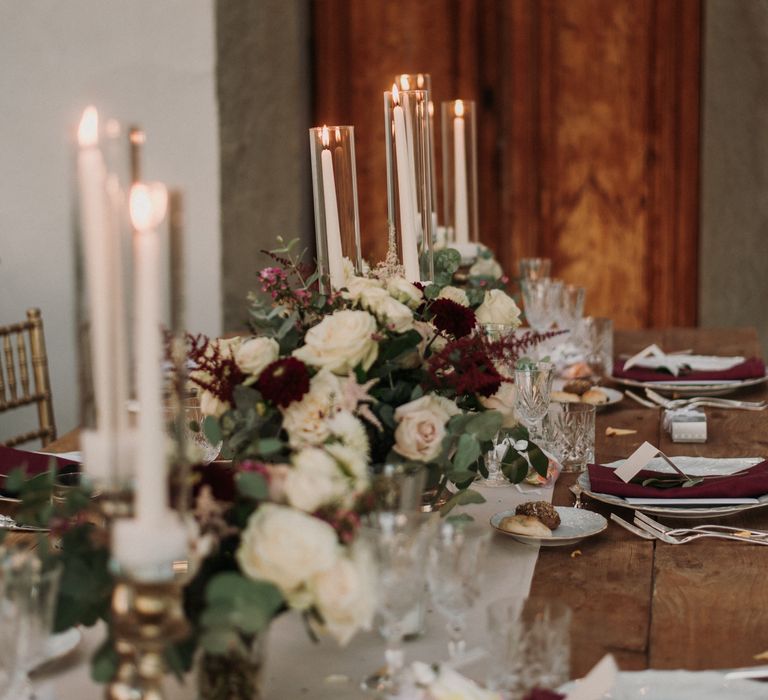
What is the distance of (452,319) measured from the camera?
1.28 meters

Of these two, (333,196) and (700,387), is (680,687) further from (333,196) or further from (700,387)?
(700,387)

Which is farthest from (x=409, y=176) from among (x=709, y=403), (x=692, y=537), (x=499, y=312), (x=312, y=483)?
(x=709, y=403)

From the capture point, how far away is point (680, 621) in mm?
1102

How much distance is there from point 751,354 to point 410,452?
174cm

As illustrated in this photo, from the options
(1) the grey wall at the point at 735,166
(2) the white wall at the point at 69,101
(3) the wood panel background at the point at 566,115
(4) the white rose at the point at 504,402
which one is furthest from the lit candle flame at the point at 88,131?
(1) the grey wall at the point at 735,166

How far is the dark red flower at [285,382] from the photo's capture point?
43.3 inches

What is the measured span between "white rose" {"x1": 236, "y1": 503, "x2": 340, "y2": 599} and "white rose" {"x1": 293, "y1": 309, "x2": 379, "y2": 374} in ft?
1.10

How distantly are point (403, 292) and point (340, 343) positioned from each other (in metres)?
0.16

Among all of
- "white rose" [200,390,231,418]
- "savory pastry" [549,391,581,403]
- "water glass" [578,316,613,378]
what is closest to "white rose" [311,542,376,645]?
"white rose" [200,390,231,418]

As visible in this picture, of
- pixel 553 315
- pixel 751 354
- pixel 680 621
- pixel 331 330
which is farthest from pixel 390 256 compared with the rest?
pixel 751 354

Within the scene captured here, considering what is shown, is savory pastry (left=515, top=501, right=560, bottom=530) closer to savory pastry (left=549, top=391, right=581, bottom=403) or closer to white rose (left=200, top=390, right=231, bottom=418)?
white rose (left=200, top=390, right=231, bottom=418)

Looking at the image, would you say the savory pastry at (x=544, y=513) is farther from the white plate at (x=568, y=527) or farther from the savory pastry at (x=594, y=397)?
the savory pastry at (x=594, y=397)

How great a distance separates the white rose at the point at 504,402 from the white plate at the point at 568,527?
0.14 metres

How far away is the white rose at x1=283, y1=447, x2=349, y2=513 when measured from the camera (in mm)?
877
